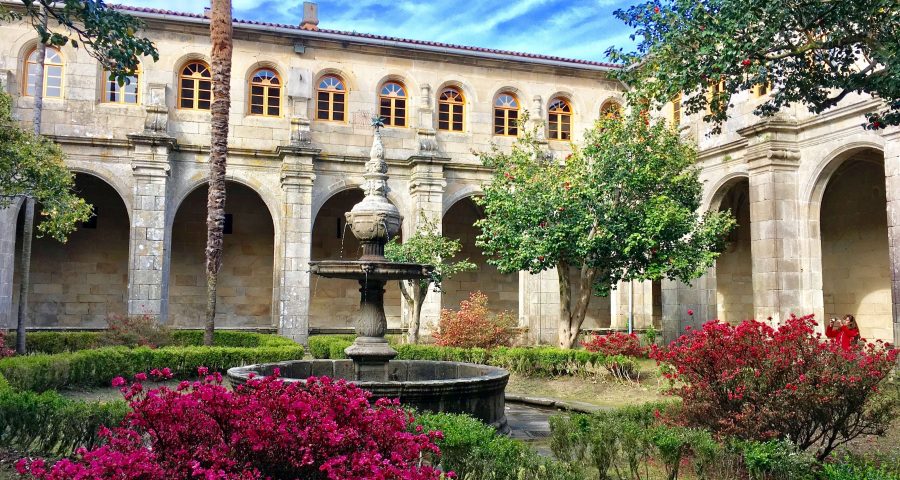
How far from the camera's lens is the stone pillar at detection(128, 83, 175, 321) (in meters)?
18.5

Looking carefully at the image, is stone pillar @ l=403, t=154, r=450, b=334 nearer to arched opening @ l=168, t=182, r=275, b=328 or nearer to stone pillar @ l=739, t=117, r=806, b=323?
arched opening @ l=168, t=182, r=275, b=328

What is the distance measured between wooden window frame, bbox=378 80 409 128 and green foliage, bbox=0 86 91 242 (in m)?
9.02

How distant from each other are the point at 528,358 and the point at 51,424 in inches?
368

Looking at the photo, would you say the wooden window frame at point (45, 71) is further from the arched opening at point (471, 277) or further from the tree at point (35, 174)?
the arched opening at point (471, 277)

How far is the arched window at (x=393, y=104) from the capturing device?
2159 cm

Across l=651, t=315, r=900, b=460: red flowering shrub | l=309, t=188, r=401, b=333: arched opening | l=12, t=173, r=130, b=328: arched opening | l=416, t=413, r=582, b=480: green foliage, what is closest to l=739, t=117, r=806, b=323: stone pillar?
l=651, t=315, r=900, b=460: red flowering shrub

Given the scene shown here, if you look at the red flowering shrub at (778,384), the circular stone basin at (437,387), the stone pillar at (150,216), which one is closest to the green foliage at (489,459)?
the circular stone basin at (437,387)

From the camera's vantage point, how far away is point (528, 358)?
15.0 metres

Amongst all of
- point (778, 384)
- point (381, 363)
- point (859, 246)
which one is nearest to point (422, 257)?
point (381, 363)

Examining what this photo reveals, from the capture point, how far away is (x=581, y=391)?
13883 mm

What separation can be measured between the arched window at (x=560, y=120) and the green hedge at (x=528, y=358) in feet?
30.2

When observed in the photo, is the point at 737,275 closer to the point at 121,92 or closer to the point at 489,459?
the point at 121,92

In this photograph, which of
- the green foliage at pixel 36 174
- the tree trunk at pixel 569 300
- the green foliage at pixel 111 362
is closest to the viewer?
the green foliage at pixel 111 362

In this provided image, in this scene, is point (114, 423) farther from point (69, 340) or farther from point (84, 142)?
point (84, 142)
